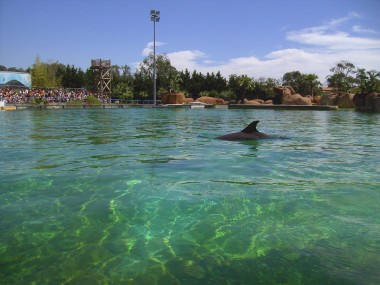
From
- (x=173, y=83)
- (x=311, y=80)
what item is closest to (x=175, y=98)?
(x=173, y=83)

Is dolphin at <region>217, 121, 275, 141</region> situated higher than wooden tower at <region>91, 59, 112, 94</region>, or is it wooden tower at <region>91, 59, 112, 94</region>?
wooden tower at <region>91, 59, 112, 94</region>

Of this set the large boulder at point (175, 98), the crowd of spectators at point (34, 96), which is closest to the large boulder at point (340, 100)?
the large boulder at point (175, 98)

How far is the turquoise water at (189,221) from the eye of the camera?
271 centimetres

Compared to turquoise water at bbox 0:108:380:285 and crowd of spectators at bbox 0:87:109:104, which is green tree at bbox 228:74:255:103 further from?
turquoise water at bbox 0:108:380:285

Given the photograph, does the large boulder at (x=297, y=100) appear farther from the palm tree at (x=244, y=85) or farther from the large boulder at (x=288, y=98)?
the palm tree at (x=244, y=85)

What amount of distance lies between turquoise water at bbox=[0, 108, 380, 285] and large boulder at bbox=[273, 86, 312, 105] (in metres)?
38.3

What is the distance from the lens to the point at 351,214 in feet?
13.0

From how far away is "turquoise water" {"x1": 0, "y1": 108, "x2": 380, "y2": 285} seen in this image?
107 inches

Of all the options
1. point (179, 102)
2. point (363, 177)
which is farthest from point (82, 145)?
point (179, 102)

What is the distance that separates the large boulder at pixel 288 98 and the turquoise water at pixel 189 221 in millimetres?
38345

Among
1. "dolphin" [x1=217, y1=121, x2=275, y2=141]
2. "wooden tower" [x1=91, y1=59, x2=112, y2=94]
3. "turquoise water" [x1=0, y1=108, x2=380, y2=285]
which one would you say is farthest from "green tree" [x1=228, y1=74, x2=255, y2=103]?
"turquoise water" [x1=0, y1=108, x2=380, y2=285]

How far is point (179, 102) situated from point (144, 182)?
46.9 m

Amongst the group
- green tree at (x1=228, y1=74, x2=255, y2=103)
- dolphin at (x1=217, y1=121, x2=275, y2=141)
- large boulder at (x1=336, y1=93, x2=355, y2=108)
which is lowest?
dolphin at (x1=217, y1=121, x2=275, y2=141)

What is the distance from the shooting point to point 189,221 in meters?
3.75
